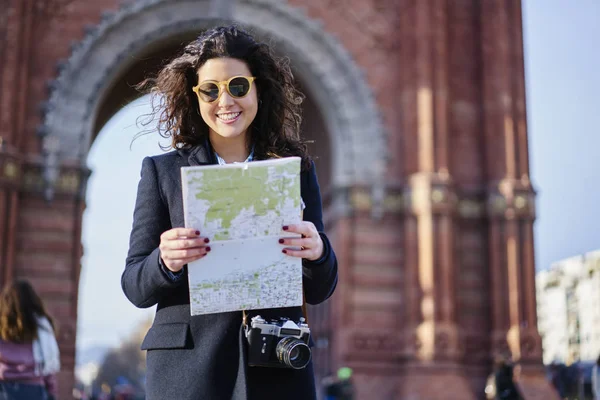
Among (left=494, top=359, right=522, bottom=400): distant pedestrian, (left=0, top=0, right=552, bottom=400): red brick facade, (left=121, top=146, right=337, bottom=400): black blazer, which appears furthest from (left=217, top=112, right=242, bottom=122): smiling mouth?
(left=0, top=0, right=552, bottom=400): red brick facade

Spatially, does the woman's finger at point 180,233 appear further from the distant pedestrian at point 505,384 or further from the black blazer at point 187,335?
the distant pedestrian at point 505,384

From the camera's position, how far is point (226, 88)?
279 cm

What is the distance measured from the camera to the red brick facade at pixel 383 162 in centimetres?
1739

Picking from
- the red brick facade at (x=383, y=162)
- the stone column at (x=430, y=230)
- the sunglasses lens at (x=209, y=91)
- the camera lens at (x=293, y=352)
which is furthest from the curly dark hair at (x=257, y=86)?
the stone column at (x=430, y=230)

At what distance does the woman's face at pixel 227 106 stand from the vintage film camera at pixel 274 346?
61cm

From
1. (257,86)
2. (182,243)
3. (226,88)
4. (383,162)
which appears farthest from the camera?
(383,162)

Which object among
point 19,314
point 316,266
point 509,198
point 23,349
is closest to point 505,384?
point 23,349

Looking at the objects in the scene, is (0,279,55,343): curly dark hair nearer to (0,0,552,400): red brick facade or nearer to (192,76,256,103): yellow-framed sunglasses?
(192,76,256,103): yellow-framed sunglasses

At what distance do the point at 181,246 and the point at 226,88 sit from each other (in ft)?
1.91

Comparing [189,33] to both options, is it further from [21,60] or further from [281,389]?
[281,389]

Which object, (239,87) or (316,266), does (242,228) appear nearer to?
(316,266)

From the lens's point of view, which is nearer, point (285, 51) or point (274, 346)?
point (274, 346)

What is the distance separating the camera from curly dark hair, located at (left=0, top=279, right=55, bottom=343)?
6.34m

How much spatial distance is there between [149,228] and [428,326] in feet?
50.4
